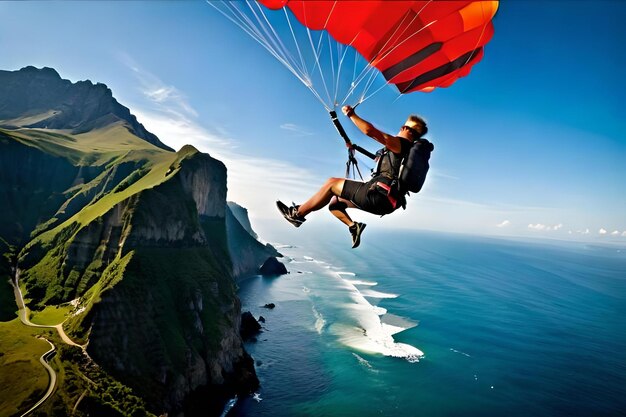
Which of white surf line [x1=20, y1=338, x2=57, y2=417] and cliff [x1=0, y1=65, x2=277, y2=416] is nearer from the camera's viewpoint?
white surf line [x1=20, y1=338, x2=57, y2=417]

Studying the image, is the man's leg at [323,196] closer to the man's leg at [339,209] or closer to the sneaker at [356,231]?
the man's leg at [339,209]

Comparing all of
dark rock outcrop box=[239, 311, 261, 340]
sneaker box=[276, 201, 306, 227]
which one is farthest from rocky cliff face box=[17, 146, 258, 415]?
sneaker box=[276, 201, 306, 227]

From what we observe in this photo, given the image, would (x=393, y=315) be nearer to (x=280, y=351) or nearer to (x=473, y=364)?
(x=473, y=364)

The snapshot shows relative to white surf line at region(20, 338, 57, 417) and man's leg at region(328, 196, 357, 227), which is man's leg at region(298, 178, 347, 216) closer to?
man's leg at region(328, 196, 357, 227)

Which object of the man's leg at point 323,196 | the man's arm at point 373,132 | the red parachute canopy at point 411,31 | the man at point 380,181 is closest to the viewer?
the man's arm at point 373,132

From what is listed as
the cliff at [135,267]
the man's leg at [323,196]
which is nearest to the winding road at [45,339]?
the cliff at [135,267]

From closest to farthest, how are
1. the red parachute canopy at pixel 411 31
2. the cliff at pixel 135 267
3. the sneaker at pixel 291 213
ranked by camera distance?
1. the sneaker at pixel 291 213
2. the red parachute canopy at pixel 411 31
3. the cliff at pixel 135 267
